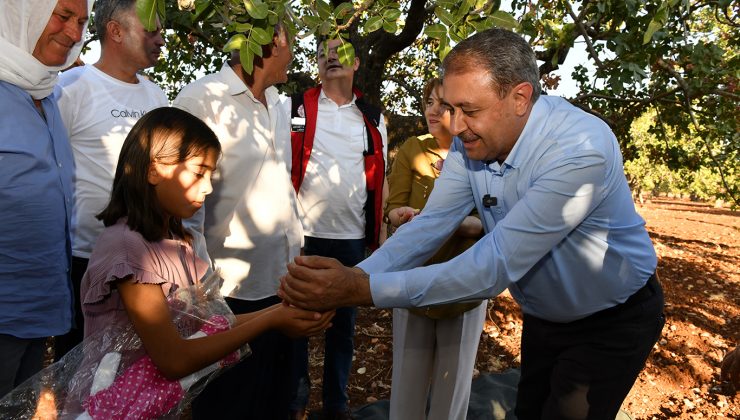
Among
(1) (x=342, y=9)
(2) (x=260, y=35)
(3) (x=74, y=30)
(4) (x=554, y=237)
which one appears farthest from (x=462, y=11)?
(3) (x=74, y=30)

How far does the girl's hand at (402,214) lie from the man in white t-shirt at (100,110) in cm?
152

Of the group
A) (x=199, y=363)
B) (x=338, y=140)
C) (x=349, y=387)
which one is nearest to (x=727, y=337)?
(x=349, y=387)

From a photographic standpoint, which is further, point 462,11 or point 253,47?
point 462,11

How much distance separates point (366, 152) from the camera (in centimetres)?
414

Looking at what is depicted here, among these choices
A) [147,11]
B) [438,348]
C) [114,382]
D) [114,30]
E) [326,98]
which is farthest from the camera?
[326,98]

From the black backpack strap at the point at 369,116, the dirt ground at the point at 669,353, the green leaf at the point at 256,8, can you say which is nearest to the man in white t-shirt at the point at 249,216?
the green leaf at the point at 256,8

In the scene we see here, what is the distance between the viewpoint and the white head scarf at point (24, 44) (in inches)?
82.4

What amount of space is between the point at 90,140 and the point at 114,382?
1.53 m

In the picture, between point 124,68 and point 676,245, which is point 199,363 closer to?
point 124,68

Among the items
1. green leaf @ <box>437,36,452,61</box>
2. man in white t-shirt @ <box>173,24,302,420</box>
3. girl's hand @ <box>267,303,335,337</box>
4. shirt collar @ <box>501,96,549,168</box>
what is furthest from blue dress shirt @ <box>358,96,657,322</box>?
man in white t-shirt @ <box>173,24,302,420</box>

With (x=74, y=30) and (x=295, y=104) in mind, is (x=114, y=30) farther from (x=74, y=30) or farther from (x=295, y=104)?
(x=295, y=104)

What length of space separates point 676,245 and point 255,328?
1514 centimetres

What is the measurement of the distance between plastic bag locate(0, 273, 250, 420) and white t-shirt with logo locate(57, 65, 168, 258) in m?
1.08

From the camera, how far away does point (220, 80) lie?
2822 mm
